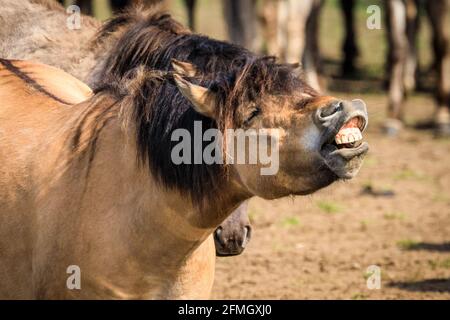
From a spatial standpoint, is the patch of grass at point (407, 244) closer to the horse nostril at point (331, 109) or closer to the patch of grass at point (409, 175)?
the patch of grass at point (409, 175)

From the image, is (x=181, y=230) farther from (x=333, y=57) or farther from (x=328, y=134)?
(x=333, y=57)

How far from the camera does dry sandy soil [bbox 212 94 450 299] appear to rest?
6.30 meters

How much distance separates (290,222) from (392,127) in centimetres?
399

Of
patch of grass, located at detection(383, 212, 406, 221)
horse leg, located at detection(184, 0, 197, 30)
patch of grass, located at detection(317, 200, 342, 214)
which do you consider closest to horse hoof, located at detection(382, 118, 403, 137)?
patch of grass, located at detection(317, 200, 342, 214)

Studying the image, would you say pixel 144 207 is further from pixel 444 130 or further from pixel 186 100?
pixel 444 130

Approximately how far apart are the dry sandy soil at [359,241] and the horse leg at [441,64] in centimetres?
108

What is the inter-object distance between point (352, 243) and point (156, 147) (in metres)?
3.89

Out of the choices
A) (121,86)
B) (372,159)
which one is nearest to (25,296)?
(121,86)

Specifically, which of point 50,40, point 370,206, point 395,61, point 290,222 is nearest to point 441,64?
point 395,61

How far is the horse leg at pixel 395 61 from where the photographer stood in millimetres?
11836

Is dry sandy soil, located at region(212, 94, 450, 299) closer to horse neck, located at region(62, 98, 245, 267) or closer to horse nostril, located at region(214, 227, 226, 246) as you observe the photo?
horse nostril, located at region(214, 227, 226, 246)

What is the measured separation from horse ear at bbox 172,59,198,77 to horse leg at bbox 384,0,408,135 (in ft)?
26.3

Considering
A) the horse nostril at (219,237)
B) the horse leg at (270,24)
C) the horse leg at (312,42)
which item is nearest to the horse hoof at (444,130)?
the horse leg at (312,42)
